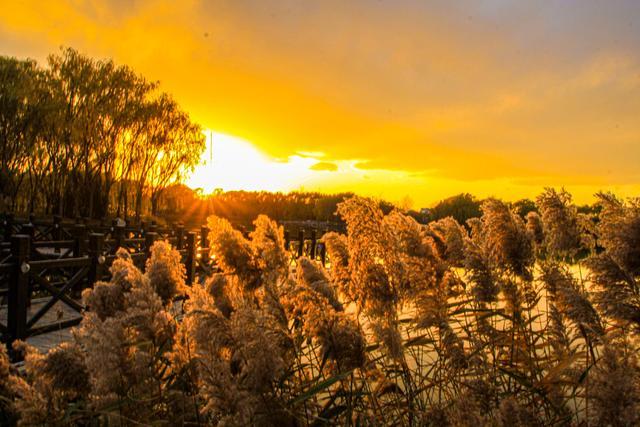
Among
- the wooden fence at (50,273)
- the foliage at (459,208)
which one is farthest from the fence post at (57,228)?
the foliage at (459,208)

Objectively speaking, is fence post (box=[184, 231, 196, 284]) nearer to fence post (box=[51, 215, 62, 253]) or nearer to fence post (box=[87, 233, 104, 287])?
fence post (box=[87, 233, 104, 287])

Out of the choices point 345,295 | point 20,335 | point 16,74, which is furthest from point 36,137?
point 345,295

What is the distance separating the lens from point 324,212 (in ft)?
155

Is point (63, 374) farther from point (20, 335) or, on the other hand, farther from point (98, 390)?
point (20, 335)

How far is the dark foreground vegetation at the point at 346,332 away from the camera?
5.65 ft

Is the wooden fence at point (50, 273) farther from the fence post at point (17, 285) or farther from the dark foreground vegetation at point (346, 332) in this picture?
the dark foreground vegetation at point (346, 332)

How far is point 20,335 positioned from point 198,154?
1951 inches

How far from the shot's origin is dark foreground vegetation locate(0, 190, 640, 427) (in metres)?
1.72

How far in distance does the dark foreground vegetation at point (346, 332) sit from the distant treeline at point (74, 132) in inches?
1517

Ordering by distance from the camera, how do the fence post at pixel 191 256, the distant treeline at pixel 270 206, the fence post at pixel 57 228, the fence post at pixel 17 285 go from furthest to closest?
the distant treeline at pixel 270 206, the fence post at pixel 57 228, the fence post at pixel 191 256, the fence post at pixel 17 285

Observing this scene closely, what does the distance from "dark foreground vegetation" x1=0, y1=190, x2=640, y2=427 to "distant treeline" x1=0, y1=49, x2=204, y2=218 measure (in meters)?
38.5

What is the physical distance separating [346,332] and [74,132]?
4220cm

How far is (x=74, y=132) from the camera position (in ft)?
128

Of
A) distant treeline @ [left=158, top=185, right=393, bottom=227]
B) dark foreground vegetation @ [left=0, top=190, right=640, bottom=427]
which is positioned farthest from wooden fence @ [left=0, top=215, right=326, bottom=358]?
distant treeline @ [left=158, top=185, right=393, bottom=227]
